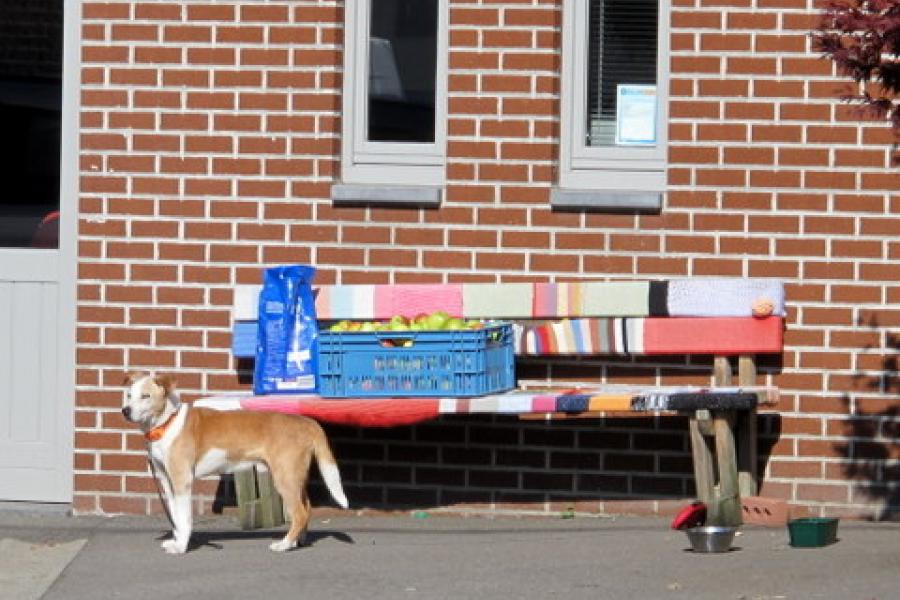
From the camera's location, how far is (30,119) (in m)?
12.2

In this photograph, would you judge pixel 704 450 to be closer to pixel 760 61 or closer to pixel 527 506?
pixel 527 506

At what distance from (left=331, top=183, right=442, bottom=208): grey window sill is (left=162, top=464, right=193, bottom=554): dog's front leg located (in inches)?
74.3

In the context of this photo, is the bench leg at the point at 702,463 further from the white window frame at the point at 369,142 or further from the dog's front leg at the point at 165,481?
the dog's front leg at the point at 165,481

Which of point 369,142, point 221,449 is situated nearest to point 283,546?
point 221,449

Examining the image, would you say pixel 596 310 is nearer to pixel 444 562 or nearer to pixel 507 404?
pixel 507 404

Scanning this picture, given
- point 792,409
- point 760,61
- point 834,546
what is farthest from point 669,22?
point 834,546

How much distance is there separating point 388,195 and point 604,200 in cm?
110

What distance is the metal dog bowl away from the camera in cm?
1062

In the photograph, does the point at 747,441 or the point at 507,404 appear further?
the point at 747,441

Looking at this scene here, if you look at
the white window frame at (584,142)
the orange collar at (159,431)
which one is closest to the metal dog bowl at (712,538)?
the white window frame at (584,142)

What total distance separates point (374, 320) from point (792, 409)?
215cm

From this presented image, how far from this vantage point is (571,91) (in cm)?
1180

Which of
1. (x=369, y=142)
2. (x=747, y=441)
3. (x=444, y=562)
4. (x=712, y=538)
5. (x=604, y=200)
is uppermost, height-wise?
(x=369, y=142)

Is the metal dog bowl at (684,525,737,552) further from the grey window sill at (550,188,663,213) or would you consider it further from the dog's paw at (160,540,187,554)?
the dog's paw at (160,540,187,554)
